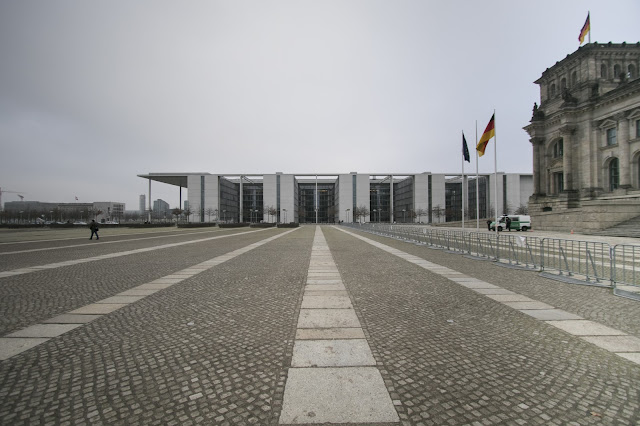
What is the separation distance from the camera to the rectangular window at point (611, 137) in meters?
40.8

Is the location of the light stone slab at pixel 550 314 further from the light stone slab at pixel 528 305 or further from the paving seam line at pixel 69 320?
the paving seam line at pixel 69 320

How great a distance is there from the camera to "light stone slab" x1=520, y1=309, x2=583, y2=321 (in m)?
5.07

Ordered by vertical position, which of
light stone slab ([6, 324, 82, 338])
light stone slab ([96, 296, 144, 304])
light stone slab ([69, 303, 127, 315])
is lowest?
light stone slab ([96, 296, 144, 304])

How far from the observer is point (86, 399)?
273cm

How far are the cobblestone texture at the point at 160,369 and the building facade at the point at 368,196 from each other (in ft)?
317

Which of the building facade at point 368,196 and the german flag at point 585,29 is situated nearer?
the german flag at point 585,29

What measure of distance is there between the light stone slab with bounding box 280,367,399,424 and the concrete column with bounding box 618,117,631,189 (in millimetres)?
52301

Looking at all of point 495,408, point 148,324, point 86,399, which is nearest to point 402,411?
point 495,408

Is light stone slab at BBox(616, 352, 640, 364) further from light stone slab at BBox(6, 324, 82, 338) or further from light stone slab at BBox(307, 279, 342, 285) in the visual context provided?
light stone slab at BBox(6, 324, 82, 338)

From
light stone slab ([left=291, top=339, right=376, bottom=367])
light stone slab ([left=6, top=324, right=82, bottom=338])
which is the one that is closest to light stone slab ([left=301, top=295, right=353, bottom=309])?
light stone slab ([left=291, top=339, right=376, bottom=367])

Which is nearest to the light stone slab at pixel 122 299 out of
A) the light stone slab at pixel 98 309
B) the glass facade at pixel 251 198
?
the light stone slab at pixel 98 309

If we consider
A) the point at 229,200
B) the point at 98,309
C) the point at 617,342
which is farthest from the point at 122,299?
the point at 229,200

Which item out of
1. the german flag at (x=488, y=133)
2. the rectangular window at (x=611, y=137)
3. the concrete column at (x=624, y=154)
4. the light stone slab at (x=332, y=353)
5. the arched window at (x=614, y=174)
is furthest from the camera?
the arched window at (x=614, y=174)

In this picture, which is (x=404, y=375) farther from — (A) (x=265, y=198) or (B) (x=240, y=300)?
(A) (x=265, y=198)
